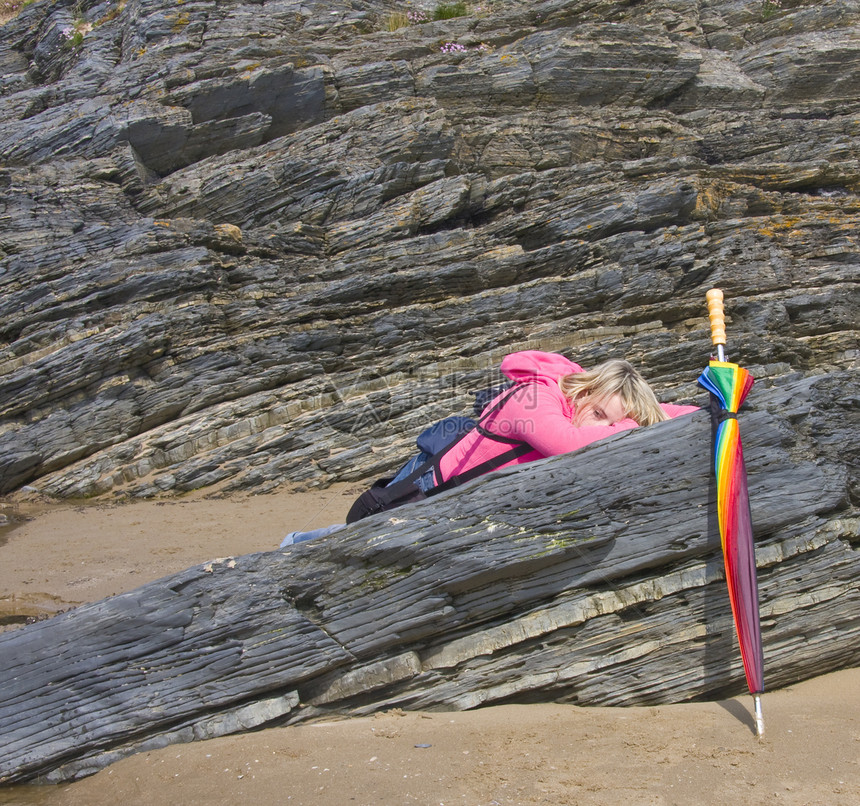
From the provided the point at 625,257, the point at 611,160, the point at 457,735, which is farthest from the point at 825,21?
the point at 457,735

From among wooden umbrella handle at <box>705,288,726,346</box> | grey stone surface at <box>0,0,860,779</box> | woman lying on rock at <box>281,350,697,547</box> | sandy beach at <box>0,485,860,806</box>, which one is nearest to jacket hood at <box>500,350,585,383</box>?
woman lying on rock at <box>281,350,697,547</box>

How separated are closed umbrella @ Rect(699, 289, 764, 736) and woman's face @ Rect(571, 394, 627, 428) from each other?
1.62 feet

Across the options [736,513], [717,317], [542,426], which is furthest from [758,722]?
[717,317]

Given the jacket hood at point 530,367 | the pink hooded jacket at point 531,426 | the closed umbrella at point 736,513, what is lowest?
the closed umbrella at point 736,513

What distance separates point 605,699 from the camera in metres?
3.63

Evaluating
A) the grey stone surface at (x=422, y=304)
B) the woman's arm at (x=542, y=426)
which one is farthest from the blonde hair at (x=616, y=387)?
the grey stone surface at (x=422, y=304)

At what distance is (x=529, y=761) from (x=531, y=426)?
169 cm

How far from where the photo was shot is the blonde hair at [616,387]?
12.9 feet

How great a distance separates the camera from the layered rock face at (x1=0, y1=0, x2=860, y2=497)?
35.8 feet

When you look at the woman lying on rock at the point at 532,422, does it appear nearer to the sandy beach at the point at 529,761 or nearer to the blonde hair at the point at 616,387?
the blonde hair at the point at 616,387

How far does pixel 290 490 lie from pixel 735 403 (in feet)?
25.4

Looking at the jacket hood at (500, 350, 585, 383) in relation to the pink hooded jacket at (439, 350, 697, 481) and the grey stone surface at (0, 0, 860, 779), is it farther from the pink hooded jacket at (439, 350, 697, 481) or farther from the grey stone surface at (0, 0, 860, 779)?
the grey stone surface at (0, 0, 860, 779)

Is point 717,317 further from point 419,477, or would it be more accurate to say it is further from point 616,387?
point 419,477

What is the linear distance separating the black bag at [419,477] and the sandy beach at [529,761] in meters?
1.12
